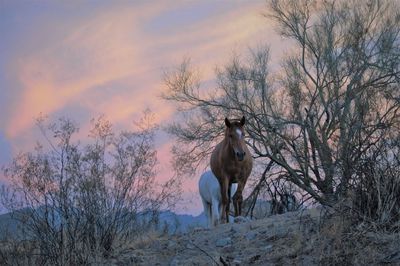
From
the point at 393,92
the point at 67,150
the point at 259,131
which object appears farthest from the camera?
the point at 259,131

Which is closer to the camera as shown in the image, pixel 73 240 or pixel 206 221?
pixel 73 240

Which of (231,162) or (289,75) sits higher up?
(289,75)

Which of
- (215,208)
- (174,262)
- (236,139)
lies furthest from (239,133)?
(174,262)

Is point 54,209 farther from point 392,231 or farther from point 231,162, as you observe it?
point 392,231

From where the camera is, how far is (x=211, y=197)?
14.1 m

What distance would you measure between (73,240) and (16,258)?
37.9 inches

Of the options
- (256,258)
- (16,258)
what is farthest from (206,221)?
(256,258)

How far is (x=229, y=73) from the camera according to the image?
31.4m

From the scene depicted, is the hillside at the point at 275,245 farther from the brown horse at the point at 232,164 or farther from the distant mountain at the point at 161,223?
the distant mountain at the point at 161,223

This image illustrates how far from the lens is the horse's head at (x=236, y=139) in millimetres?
11828

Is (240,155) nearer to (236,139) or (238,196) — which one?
(236,139)

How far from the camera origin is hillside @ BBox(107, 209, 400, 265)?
23.5 ft

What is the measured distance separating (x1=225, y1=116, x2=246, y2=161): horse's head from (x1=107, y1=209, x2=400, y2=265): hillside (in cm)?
137

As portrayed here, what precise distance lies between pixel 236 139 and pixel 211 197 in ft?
8.24
